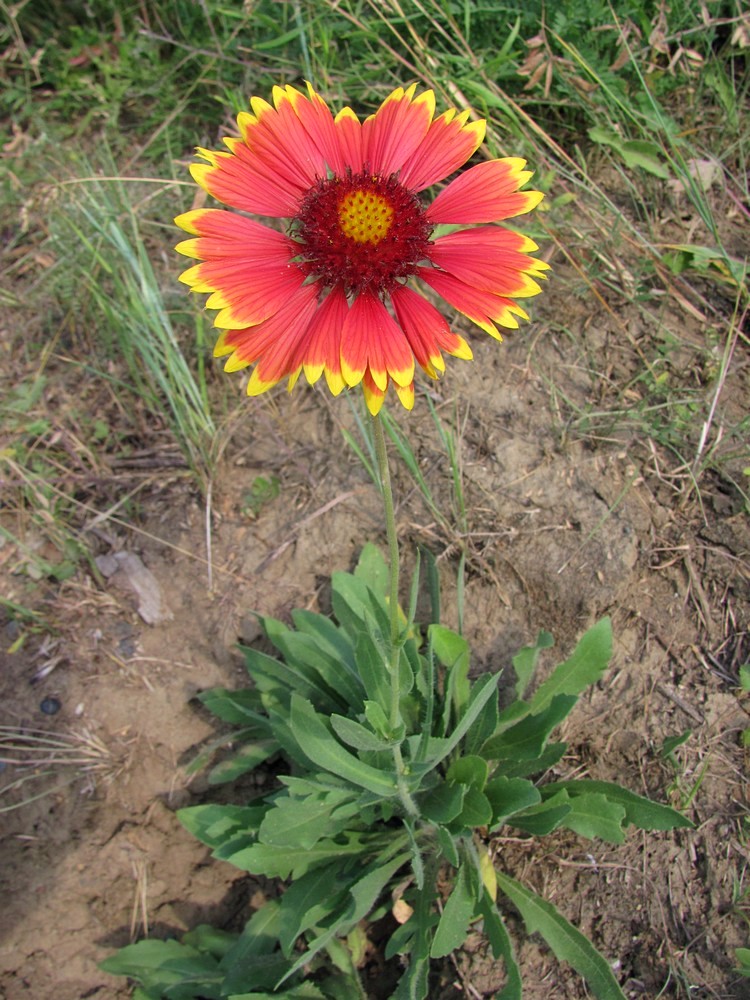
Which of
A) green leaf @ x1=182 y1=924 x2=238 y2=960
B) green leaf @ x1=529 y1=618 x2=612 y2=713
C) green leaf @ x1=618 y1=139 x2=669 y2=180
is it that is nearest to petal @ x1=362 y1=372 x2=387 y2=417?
green leaf @ x1=529 y1=618 x2=612 y2=713

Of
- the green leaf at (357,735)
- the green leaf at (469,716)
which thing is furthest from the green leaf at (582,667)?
the green leaf at (357,735)

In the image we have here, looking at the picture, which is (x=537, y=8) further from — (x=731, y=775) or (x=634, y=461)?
(x=731, y=775)

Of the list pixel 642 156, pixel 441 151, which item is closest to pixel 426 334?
pixel 441 151

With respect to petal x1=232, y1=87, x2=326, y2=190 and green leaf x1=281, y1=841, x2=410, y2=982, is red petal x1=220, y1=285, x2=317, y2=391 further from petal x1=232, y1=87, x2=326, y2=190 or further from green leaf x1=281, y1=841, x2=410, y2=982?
green leaf x1=281, y1=841, x2=410, y2=982

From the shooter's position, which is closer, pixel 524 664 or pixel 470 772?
pixel 470 772

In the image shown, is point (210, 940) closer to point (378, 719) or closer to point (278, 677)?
point (278, 677)
